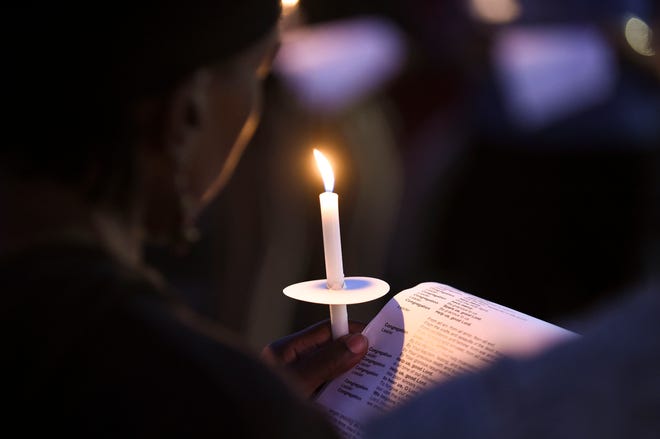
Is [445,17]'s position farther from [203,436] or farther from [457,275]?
[203,436]

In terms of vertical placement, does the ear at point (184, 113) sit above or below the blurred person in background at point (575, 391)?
above

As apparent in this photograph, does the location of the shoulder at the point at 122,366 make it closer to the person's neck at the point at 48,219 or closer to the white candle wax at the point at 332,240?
the person's neck at the point at 48,219

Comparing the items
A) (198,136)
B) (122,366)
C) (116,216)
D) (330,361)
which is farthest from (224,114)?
(330,361)

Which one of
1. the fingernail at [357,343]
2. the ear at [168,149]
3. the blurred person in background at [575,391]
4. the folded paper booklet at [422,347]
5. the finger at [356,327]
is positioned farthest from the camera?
the finger at [356,327]

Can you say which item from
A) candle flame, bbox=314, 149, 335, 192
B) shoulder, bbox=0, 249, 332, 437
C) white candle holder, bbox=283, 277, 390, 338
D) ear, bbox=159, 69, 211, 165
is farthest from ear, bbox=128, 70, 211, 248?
candle flame, bbox=314, 149, 335, 192

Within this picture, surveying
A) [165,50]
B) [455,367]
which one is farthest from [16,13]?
[455,367]

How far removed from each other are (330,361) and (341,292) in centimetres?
11

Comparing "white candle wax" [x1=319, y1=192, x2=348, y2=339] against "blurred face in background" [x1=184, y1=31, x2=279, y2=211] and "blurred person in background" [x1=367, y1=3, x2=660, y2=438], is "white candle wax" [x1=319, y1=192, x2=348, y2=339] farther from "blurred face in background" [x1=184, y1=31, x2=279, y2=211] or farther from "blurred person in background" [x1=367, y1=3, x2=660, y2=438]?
"blurred person in background" [x1=367, y1=3, x2=660, y2=438]

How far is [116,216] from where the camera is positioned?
89 cm

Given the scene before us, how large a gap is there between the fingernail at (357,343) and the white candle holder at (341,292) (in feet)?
0.15

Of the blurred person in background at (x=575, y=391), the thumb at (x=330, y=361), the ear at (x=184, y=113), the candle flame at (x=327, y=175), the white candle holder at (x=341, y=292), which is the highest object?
the ear at (x=184, y=113)

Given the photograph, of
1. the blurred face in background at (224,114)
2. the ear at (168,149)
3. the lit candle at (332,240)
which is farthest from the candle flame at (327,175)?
the ear at (168,149)

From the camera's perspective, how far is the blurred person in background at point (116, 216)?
0.75 metres

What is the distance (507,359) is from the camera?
2.11 feet
